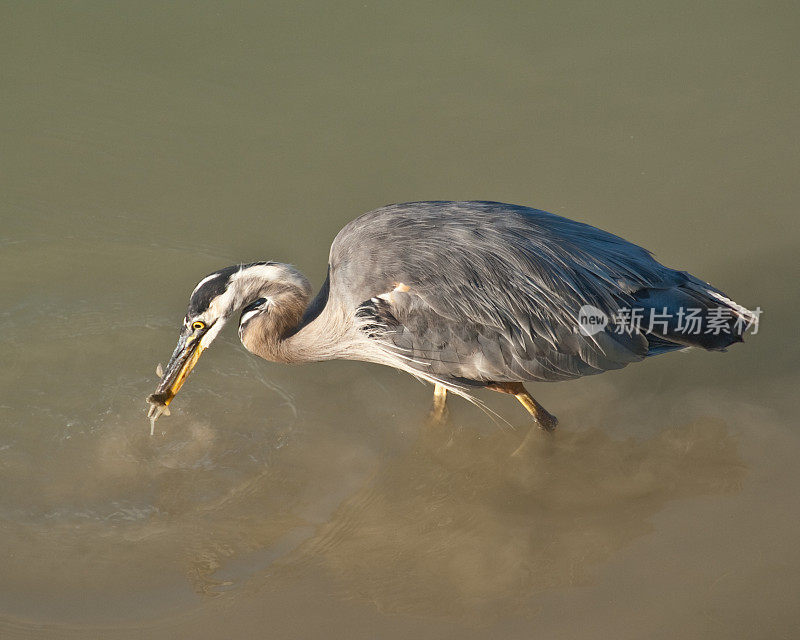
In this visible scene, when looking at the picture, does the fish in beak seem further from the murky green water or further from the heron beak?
the murky green water

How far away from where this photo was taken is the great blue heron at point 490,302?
18.0 feet

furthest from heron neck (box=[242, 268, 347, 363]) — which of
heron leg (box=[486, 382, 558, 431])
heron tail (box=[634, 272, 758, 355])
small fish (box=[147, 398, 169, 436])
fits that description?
heron tail (box=[634, 272, 758, 355])

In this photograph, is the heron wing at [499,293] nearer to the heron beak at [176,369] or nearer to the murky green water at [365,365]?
the murky green water at [365,365]

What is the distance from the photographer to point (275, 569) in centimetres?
535

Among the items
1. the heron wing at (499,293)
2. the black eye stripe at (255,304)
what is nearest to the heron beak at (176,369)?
the black eye stripe at (255,304)

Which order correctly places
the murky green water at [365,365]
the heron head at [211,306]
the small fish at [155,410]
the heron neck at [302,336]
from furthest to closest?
1. the heron neck at [302,336]
2. the small fish at [155,410]
3. the heron head at [211,306]
4. the murky green water at [365,365]

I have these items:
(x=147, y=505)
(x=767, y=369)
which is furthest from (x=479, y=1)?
(x=147, y=505)

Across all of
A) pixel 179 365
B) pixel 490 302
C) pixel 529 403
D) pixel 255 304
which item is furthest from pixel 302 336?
pixel 529 403

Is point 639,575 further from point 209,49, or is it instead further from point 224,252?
point 209,49

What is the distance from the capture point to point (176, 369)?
18.2 feet

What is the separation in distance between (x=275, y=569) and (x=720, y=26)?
276 inches

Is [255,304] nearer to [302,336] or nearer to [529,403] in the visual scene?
[302,336]

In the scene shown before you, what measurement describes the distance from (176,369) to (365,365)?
1.53 m

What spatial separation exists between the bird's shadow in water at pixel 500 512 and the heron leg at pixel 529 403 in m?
0.14
